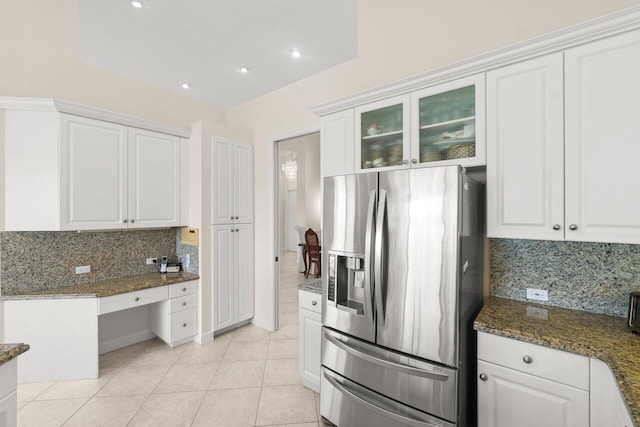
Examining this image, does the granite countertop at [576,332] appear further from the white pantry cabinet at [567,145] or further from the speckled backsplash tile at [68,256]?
the speckled backsplash tile at [68,256]

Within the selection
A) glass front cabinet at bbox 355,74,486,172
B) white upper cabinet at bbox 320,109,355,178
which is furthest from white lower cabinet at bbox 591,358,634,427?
white upper cabinet at bbox 320,109,355,178

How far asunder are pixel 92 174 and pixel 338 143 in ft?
7.67

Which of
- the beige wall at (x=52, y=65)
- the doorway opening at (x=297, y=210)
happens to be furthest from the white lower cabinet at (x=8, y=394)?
the doorway opening at (x=297, y=210)

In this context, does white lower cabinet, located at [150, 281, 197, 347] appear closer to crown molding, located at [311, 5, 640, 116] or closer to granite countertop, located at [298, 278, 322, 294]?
granite countertop, located at [298, 278, 322, 294]

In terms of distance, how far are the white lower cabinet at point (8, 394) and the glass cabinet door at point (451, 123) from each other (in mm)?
2308

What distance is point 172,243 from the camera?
12.4 ft

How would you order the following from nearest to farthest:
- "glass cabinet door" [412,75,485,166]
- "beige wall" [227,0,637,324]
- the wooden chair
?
"glass cabinet door" [412,75,485,166] < "beige wall" [227,0,637,324] < the wooden chair

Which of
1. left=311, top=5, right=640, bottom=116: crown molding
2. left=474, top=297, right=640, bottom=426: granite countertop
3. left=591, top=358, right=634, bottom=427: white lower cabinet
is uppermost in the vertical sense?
left=311, top=5, right=640, bottom=116: crown molding

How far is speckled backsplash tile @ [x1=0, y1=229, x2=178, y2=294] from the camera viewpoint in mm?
2654

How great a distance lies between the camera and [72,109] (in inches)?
106

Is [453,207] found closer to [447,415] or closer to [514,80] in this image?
[514,80]

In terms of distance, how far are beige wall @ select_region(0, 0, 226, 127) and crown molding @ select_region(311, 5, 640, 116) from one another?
8.72ft

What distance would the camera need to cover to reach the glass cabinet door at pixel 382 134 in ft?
7.02

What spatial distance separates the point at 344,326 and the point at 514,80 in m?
1.78
